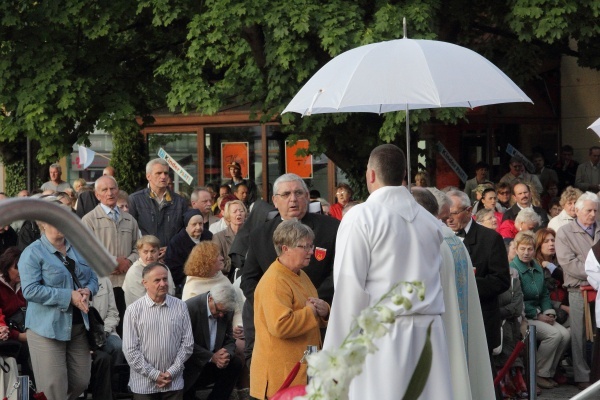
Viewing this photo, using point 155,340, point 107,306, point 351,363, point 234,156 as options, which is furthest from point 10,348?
point 234,156

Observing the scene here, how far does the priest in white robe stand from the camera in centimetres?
564

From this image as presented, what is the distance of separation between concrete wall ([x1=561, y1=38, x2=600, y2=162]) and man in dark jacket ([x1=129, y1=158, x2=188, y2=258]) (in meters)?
14.4

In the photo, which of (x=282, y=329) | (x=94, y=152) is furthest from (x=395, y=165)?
(x=94, y=152)

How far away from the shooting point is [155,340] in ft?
31.1

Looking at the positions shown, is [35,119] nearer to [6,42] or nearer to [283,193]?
[6,42]

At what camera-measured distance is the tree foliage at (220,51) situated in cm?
1591

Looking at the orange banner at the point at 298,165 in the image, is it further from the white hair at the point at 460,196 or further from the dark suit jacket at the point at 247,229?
the white hair at the point at 460,196

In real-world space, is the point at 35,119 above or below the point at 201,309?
above

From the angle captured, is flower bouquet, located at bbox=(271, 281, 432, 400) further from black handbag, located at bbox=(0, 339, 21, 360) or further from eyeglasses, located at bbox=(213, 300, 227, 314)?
eyeglasses, located at bbox=(213, 300, 227, 314)

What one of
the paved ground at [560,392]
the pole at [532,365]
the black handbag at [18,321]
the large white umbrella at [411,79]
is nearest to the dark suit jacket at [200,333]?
the black handbag at [18,321]

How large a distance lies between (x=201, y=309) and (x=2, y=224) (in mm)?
8529

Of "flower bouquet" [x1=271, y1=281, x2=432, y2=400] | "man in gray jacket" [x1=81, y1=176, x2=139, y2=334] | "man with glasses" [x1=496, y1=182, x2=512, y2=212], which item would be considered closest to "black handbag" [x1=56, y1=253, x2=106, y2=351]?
"man in gray jacket" [x1=81, y1=176, x2=139, y2=334]

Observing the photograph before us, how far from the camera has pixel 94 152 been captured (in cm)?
2658

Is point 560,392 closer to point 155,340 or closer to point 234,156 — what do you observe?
point 155,340
